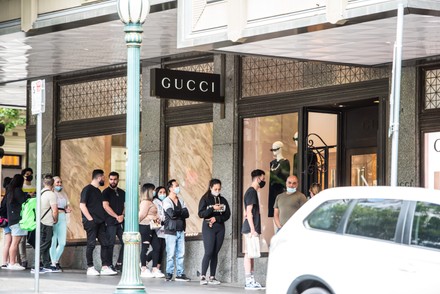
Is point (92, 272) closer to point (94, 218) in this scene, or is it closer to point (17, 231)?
point (94, 218)

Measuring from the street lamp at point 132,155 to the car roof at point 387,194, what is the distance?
3442 mm

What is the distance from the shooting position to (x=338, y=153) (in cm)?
2181

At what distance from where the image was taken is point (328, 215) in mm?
12359

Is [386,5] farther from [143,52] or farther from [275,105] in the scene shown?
[143,52]

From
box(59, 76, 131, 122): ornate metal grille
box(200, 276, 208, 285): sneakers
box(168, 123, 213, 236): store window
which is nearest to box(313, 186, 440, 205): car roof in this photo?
box(200, 276, 208, 285): sneakers

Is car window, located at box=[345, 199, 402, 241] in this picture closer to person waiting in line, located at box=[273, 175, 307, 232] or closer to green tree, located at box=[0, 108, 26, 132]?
person waiting in line, located at box=[273, 175, 307, 232]

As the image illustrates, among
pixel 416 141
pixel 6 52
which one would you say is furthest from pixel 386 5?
pixel 6 52

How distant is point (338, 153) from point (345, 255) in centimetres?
A: 1010

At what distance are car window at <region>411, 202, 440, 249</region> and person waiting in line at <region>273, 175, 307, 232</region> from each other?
27.1 ft

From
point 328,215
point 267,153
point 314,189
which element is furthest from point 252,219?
point 328,215

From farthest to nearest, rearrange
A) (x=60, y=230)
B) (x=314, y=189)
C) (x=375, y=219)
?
(x=60, y=230) → (x=314, y=189) → (x=375, y=219)

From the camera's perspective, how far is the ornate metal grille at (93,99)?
25.9m

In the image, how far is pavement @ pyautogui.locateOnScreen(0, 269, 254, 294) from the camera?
61.8 feet

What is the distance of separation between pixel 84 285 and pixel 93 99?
24.4ft
